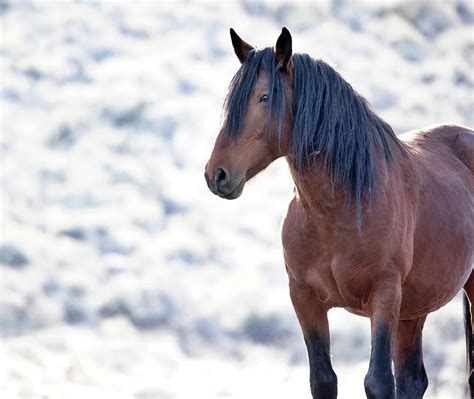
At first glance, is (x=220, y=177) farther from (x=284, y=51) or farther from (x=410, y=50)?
(x=410, y=50)

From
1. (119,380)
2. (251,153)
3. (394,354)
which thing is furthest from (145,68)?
(251,153)

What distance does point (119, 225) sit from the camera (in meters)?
14.8

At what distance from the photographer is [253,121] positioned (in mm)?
5035

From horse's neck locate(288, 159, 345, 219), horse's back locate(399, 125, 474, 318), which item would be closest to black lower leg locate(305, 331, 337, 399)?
horse's back locate(399, 125, 474, 318)

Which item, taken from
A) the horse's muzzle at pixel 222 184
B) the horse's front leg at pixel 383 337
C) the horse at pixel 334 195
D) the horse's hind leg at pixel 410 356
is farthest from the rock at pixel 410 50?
the horse's muzzle at pixel 222 184

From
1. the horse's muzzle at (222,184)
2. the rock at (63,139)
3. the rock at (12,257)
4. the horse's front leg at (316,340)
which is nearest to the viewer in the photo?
the horse's muzzle at (222,184)

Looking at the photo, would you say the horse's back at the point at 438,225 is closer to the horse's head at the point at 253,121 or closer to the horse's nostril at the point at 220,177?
the horse's head at the point at 253,121

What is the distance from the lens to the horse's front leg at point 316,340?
18.3ft

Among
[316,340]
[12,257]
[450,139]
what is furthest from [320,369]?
[12,257]

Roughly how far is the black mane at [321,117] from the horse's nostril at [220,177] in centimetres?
18

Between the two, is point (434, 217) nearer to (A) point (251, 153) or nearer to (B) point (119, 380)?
(A) point (251, 153)

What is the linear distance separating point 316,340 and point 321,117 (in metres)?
1.13

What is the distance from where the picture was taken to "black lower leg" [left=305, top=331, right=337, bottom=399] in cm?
561

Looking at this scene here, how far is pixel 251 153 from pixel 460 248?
64.1 inches
